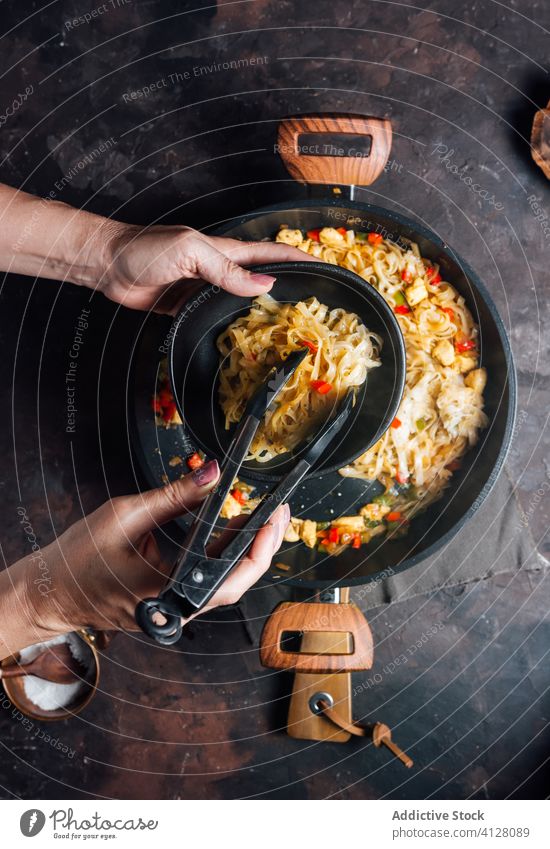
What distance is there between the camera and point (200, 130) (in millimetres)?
1869

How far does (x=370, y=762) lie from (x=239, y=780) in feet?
1.06

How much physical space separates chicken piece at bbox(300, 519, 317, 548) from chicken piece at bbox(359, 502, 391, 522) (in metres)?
0.12

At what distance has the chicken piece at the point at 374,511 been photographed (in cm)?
175

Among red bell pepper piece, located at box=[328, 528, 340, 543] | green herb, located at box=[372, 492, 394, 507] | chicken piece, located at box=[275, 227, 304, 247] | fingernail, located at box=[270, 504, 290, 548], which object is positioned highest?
chicken piece, located at box=[275, 227, 304, 247]

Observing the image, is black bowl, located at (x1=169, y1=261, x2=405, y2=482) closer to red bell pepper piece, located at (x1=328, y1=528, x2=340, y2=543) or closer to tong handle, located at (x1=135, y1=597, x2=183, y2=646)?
red bell pepper piece, located at (x1=328, y1=528, x2=340, y2=543)

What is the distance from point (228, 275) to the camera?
1.52 meters

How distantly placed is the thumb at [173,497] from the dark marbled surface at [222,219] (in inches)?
17.8

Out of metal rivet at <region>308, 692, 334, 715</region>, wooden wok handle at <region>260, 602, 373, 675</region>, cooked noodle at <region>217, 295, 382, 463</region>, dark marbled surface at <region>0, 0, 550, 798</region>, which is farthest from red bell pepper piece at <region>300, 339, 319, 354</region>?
metal rivet at <region>308, 692, 334, 715</region>

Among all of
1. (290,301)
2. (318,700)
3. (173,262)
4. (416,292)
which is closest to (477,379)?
(416,292)

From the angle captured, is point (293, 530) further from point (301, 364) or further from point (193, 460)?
point (301, 364)

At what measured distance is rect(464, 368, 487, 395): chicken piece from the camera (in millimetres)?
1685

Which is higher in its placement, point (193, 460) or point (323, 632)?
point (193, 460)

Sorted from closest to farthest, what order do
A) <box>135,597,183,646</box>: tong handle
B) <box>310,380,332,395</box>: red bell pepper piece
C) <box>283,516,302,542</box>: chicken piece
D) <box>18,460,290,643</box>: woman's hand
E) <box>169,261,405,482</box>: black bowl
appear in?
1. <box>135,597,183,646</box>: tong handle
2. <box>18,460,290,643</box>: woman's hand
3. <box>169,261,405,482</box>: black bowl
4. <box>310,380,332,395</box>: red bell pepper piece
5. <box>283,516,302,542</box>: chicken piece

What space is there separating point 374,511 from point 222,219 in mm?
796
